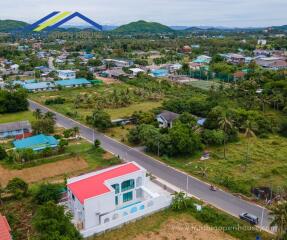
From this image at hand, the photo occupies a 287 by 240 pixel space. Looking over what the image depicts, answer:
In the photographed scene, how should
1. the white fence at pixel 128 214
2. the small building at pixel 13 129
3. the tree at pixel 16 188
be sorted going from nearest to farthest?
the white fence at pixel 128 214
the tree at pixel 16 188
the small building at pixel 13 129

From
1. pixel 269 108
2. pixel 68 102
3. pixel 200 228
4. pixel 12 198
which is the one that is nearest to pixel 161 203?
pixel 200 228

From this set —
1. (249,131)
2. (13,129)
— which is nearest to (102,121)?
(13,129)

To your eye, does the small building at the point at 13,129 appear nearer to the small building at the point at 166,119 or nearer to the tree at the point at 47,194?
the small building at the point at 166,119

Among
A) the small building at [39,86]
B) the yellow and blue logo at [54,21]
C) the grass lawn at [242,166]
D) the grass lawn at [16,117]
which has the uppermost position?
the yellow and blue logo at [54,21]

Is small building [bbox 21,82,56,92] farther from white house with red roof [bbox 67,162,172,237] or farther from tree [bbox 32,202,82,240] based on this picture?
tree [bbox 32,202,82,240]

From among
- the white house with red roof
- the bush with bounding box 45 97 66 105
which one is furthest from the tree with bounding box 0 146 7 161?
the bush with bounding box 45 97 66 105

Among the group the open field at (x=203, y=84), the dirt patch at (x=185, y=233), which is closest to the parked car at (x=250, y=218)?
the dirt patch at (x=185, y=233)

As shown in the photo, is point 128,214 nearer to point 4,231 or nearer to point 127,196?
point 127,196

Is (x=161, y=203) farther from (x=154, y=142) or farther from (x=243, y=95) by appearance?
(x=243, y=95)
